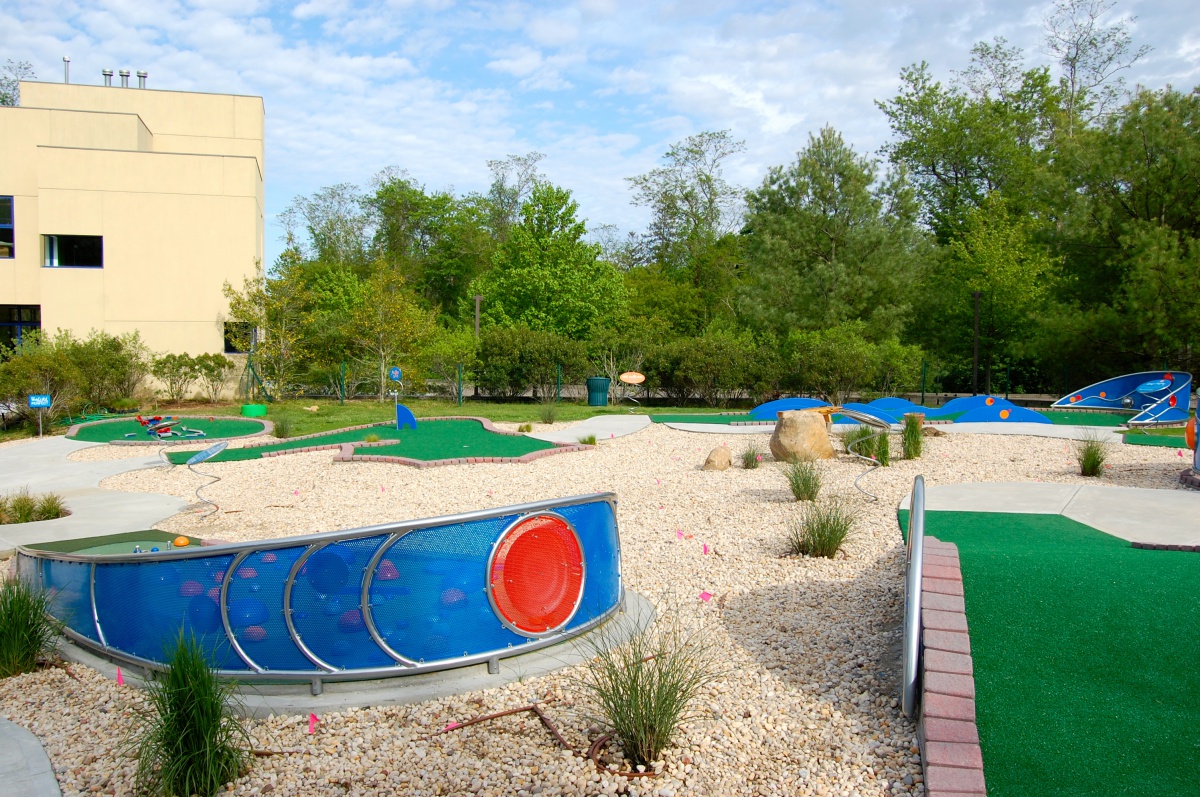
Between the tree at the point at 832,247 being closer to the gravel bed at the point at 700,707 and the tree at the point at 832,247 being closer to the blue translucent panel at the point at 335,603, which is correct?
the gravel bed at the point at 700,707

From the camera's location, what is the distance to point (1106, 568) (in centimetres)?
453

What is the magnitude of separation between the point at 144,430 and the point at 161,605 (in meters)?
13.3

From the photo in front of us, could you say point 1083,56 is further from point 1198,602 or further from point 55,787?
point 55,787

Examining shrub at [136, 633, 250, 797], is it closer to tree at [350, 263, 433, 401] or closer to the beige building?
tree at [350, 263, 433, 401]

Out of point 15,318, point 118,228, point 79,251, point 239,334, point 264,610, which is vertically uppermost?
point 118,228

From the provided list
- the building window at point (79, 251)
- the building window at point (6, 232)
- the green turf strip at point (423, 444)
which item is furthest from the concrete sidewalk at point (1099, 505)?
the building window at point (6, 232)

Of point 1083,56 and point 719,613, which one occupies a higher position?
point 1083,56

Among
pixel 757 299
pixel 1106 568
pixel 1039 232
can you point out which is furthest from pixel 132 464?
pixel 1039 232

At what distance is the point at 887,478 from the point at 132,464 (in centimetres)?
1030

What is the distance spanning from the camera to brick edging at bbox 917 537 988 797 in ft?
8.90

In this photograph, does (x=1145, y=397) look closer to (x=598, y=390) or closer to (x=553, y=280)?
(x=598, y=390)

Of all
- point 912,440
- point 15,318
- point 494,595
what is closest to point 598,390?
point 912,440

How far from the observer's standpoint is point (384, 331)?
22.6 metres

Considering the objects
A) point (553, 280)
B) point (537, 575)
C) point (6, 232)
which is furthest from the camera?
point (553, 280)
